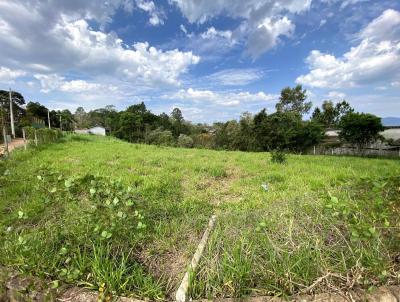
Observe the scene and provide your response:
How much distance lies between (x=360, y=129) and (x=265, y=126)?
8112 millimetres

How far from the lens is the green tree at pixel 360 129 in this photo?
16859 millimetres

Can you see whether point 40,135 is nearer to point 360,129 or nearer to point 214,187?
point 214,187

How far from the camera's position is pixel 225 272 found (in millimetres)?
1695

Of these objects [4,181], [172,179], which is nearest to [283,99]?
[172,179]

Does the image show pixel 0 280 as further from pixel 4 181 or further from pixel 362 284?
pixel 4 181

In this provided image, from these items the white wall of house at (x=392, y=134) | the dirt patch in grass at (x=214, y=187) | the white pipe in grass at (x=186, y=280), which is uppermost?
the white wall of house at (x=392, y=134)

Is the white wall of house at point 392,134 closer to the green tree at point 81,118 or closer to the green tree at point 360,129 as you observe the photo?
the green tree at point 360,129

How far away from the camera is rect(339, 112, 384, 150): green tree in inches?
664

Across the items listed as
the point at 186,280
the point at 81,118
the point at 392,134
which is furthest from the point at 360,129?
the point at 81,118

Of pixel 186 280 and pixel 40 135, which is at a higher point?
pixel 40 135

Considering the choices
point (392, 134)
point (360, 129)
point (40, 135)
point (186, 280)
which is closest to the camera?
point (186, 280)

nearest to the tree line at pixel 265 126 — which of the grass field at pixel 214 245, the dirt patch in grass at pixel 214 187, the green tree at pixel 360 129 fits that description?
the green tree at pixel 360 129

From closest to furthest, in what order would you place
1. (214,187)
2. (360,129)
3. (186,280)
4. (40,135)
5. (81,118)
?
(186,280) → (214,187) → (40,135) → (360,129) → (81,118)

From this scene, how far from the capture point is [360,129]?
57.1ft
